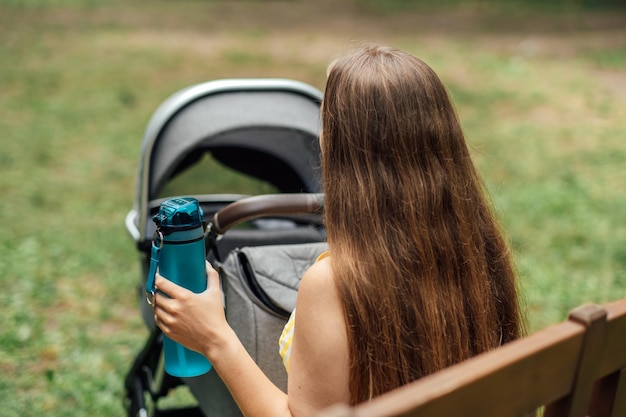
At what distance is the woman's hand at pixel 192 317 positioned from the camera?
1.50 metres

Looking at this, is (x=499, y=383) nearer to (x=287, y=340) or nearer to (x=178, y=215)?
(x=287, y=340)

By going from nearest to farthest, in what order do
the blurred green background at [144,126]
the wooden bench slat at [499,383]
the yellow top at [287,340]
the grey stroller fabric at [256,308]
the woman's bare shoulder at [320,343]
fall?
the wooden bench slat at [499,383]
the woman's bare shoulder at [320,343]
the yellow top at [287,340]
the grey stroller fabric at [256,308]
the blurred green background at [144,126]

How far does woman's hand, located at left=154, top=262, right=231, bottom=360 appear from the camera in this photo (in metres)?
1.50

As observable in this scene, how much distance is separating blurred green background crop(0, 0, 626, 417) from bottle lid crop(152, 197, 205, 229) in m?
0.66

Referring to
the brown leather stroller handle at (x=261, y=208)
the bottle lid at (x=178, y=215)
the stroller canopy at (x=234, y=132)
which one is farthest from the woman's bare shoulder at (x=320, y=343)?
the stroller canopy at (x=234, y=132)

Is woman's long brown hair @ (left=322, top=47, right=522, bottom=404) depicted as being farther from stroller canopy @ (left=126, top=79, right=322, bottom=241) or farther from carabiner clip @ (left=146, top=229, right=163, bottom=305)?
stroller canopy @ (left=126, top=79, right=322, bottom=241)

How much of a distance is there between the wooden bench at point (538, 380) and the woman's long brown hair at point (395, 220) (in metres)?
0.27

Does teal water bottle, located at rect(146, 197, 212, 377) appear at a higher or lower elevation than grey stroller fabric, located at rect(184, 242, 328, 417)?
higher

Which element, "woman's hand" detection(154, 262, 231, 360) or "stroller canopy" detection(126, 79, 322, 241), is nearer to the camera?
"woman's hand" detection(154, 262, 231, 360)

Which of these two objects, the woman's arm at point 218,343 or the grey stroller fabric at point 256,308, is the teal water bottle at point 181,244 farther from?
the grey stroller fabric at point 256,308

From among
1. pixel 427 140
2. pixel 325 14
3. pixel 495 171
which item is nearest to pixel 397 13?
pixel 325 14

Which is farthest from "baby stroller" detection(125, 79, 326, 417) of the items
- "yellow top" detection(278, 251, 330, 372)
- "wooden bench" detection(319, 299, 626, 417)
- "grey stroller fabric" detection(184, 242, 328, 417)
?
"wooden bench" detection(319, 299, 626, 417)

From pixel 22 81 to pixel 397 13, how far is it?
1030 cm

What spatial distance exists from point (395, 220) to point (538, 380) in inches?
16.8
